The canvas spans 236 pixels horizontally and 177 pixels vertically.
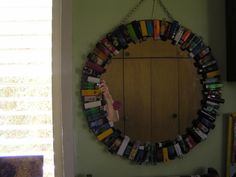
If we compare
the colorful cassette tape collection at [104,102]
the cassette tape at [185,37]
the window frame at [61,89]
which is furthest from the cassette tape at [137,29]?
the window frame at [61,89]

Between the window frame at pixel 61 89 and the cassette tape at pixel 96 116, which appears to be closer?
the window frame at pixel 61 89

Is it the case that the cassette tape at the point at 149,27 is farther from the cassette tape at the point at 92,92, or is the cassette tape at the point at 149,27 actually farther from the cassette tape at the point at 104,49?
the cassette tape at the point at 92,92

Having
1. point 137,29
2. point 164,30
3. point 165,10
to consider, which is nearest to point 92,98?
point 137,29

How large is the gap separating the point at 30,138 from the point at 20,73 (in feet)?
1.07

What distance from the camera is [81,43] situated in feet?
6.18

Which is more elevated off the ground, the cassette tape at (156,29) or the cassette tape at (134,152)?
the cassette tape at (156,29)

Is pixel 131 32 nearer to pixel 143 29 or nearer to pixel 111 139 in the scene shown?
pixel 143 29

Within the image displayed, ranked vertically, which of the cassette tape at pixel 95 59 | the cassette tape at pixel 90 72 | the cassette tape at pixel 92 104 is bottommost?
the cassette tape at pixel 92 104

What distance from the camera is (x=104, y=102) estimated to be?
1854mm

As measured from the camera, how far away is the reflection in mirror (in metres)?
1.87

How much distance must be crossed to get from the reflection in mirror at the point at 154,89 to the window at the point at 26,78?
1.59ft

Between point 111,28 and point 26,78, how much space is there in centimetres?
66

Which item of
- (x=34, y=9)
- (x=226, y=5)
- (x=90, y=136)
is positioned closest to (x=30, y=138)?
(x=90, y=136)

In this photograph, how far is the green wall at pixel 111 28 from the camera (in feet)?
6.18
